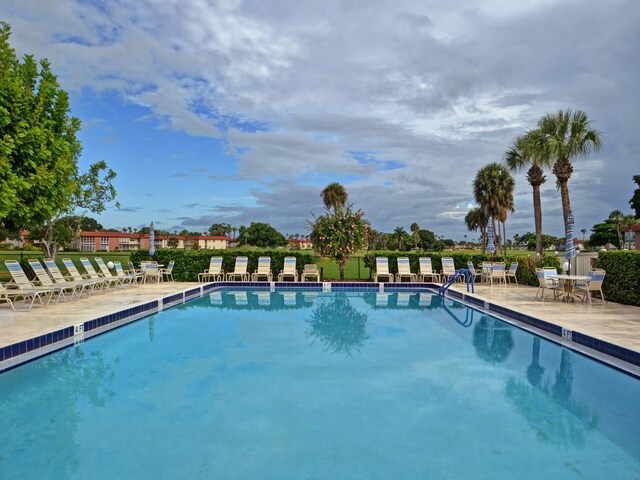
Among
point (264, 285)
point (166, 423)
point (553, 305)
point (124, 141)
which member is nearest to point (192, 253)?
point (264, 285)

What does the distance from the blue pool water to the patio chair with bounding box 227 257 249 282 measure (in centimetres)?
888

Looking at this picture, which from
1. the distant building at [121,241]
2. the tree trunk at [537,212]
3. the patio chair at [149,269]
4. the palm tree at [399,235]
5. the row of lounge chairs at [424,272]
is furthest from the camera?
the distant building at [121,241]

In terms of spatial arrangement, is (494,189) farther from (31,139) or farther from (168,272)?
(31,139)

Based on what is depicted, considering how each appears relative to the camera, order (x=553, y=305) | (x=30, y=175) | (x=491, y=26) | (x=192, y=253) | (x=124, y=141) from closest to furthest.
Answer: (x=30, y=175) < (x=553, y=305) < (x=491, y=26) < (x=192, y=253) < (x=124, y=141)

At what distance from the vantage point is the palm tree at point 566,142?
2025cm

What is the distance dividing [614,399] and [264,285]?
12.7 meters

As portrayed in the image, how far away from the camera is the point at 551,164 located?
21.0 meters

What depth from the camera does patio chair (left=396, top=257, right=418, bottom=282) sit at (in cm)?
1748

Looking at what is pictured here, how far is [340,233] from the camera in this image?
55.8ft

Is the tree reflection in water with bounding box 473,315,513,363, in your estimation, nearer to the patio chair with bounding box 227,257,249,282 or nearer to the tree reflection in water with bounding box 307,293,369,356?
the tree reflection in water with bounding box 307,293,369,356

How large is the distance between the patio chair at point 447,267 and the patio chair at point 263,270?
634 cm

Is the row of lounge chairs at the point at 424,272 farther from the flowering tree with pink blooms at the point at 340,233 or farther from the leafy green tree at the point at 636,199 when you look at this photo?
the leafy green tree at the point at 636,199

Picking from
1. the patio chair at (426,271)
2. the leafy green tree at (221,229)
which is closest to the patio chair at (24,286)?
the patio chair at (426,271)

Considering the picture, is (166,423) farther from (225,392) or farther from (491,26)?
(491,26)
